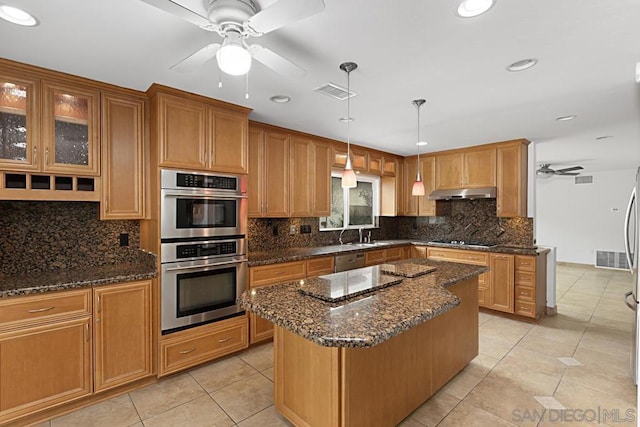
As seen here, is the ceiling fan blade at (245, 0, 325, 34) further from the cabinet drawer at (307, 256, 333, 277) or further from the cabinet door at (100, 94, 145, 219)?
the cabinet drawer at (307, 256, 333, 277)

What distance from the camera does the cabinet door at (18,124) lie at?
2.16 metres

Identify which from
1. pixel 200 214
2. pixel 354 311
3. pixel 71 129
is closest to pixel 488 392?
pixel 354 311

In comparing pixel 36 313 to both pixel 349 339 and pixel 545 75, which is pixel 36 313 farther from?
pixel 545 75

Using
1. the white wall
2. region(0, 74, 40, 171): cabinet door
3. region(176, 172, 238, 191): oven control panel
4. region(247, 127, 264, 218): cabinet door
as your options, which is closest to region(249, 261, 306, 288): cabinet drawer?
region(247, 127, 264, 218): cabinet door

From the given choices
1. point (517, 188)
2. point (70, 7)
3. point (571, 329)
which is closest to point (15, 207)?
point (70, 7)

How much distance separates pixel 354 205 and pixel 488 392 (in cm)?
327

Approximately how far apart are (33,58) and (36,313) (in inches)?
67.9

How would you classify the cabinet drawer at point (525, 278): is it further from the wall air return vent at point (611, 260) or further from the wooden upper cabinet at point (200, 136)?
the wall air return vent at point (611, 260)

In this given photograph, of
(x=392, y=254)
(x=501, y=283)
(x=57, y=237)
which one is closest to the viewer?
(x=57, y=237)

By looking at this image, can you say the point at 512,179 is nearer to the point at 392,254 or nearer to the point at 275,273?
the point at 392,254

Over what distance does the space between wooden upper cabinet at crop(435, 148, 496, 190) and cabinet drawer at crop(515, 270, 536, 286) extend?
4.24 feet

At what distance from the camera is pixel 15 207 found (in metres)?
2.45

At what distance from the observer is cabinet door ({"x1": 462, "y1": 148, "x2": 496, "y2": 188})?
4578 millimetres

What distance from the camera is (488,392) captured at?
2.49m
